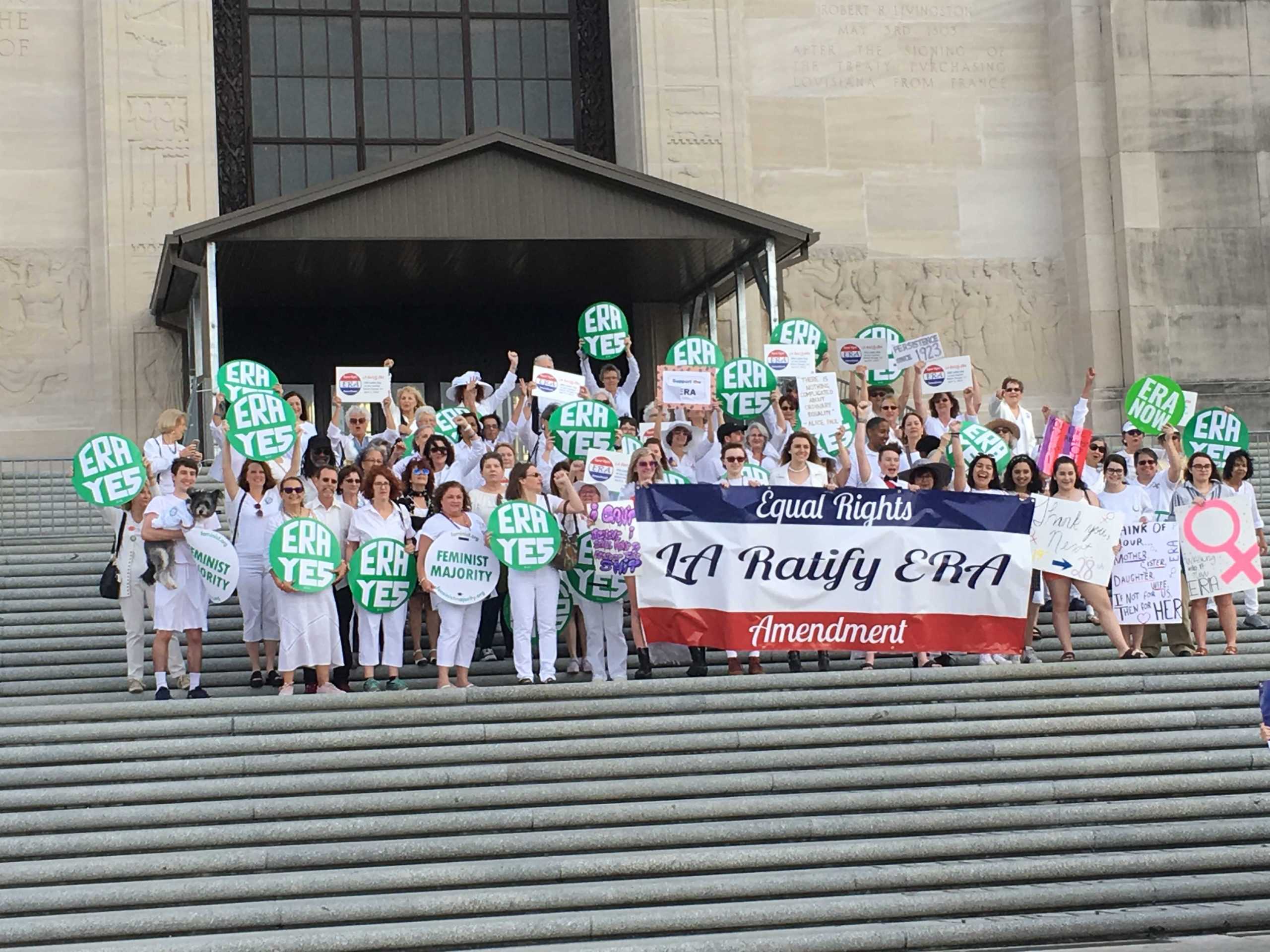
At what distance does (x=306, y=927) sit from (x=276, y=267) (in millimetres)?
12765

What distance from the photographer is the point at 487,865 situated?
446 inches

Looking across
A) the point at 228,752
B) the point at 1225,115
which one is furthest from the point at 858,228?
the point at 228,752

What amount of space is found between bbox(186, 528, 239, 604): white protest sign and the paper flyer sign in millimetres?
7432

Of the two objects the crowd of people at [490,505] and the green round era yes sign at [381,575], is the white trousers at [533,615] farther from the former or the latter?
the green round era yes sign at [381,575]

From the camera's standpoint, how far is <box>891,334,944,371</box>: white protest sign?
1834 cm

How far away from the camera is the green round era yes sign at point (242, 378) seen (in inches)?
630

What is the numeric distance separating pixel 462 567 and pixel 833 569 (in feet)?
8.85

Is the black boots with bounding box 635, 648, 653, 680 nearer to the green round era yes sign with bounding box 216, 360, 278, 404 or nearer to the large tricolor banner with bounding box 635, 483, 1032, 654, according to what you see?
the large tricolor banner with bounding box 635, 483, 1032, 654

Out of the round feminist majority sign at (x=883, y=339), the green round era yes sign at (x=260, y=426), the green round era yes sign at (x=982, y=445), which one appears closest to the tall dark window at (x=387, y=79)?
the round feminist majority sign at (x=883, y=339)

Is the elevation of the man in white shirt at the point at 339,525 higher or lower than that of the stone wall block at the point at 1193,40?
lower

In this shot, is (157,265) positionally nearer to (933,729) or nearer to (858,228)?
(858,228)

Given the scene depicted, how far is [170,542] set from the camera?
13.7 metres

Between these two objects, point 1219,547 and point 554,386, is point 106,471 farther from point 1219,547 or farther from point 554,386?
point 1219,547

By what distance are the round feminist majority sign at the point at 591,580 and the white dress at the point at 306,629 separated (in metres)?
1.75
